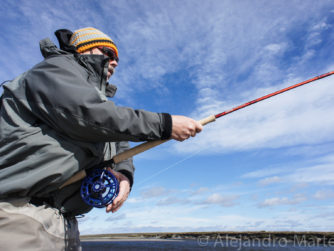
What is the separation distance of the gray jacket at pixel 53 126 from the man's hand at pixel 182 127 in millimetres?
79

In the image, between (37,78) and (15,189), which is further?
(37,78)

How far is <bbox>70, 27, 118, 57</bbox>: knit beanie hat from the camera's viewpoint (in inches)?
134

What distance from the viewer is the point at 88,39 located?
136 inches

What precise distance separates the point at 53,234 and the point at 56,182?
21.5 inches

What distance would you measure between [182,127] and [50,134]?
125 centimetres

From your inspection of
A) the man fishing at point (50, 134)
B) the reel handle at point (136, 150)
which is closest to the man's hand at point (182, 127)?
the man fishing at point (50, 134)

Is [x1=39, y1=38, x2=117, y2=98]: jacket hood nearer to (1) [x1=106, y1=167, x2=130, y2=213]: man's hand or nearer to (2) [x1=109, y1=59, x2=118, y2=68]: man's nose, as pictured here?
(2) [x1=109, y1=59, x2=118, y2=68]: man's nose

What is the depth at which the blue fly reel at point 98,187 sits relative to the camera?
2.84 m

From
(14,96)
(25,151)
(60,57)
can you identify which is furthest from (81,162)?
(60,57)

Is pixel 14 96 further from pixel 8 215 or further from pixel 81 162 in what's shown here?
pixel 8 215

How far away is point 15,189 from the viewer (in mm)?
2055

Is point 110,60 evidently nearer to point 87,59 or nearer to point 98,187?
point 87,59

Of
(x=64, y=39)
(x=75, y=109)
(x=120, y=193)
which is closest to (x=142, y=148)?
(x=120, y=193)

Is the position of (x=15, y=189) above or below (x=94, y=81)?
below
